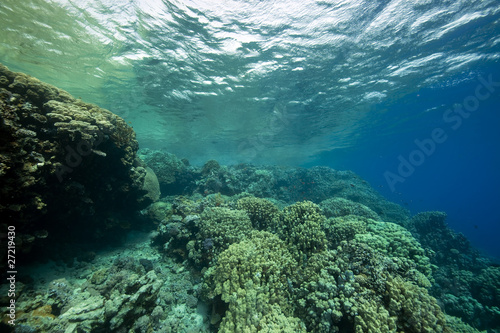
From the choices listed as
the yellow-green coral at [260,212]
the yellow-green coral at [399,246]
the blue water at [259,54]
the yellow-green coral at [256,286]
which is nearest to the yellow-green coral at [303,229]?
the yellow-green coral at [256,286]

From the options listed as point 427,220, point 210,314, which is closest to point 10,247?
point 210,314

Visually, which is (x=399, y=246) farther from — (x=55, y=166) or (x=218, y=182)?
(x=218, y=182)

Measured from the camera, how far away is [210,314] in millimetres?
4625

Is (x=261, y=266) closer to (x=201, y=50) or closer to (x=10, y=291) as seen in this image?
(x=10, y=291)

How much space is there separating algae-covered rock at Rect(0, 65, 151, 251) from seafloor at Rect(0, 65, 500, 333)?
31 millimetres

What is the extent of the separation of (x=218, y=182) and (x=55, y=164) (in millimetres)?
10046

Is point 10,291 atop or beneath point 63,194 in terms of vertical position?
beneath

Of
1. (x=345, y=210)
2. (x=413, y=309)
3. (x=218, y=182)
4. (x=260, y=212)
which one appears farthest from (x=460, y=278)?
(x=218, y=182)

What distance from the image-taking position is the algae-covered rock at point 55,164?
420 cm

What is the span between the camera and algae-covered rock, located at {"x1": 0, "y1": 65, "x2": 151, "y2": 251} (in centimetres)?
420

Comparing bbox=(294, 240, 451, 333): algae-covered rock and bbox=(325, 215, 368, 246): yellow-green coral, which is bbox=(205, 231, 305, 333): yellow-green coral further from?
bbox=(325, 215, 368, 246): yellow-green coral

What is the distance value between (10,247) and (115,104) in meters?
24.7

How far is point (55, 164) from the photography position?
487cm

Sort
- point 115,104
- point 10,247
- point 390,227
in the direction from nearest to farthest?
1. point 10,247
2. point 390,227
3. point 115,104
